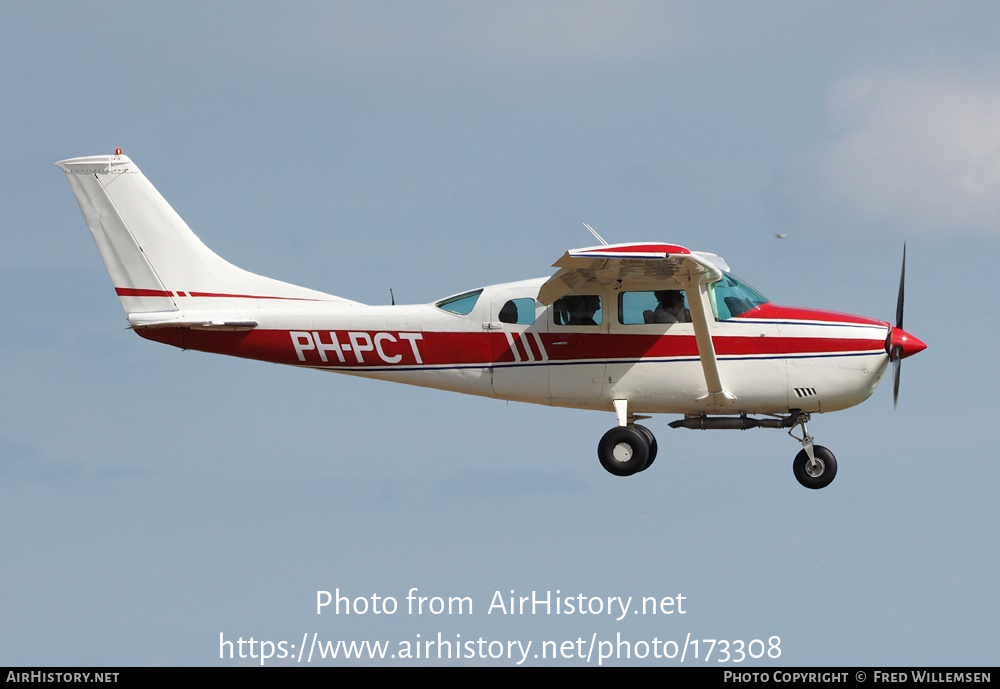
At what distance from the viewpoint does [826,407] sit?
2055 centimetres

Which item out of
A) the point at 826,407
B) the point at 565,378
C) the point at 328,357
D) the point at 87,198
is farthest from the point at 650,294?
the point at 87,198

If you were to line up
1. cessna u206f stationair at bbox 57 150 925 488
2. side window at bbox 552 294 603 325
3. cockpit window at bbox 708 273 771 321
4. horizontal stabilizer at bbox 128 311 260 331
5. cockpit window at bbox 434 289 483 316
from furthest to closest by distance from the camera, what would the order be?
horizontal stabilizer at bbox 128 311 260 331 → cockpit window at bbox 434 289 483 316 → side window at bbox 552 294 603 325 → cockpit window at bbox 708 273 771 321 → cessna u206f stationair at bbox 57 150 925 488

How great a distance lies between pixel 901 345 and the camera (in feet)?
66.6

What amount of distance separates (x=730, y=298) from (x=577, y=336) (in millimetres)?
2341

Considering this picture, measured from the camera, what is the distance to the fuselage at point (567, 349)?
66.8 feet

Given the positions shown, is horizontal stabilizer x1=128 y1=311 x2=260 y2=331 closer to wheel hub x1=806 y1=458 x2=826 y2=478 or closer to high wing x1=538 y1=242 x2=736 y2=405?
high wing x1=538 y1=242 x2=736 y2=405

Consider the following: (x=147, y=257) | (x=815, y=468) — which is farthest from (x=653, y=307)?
(x=147, y=257)

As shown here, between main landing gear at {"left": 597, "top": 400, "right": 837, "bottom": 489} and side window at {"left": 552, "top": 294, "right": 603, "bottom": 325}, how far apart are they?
1.30m

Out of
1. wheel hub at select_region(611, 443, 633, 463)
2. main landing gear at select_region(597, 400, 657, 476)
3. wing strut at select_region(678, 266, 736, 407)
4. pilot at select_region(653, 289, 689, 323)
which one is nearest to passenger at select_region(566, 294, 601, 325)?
pilot at select_region(653, 289, 689, 323)

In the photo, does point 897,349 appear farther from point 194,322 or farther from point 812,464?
point 194,322

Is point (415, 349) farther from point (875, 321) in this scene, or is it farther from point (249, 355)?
point (875, 321)

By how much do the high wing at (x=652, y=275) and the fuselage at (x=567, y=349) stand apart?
0.21 metres

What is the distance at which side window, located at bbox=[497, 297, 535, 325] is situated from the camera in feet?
68.6

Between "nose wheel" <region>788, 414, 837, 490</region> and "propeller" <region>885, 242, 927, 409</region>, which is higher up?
"propeller" <region>885, 242, 927, 409</region>
